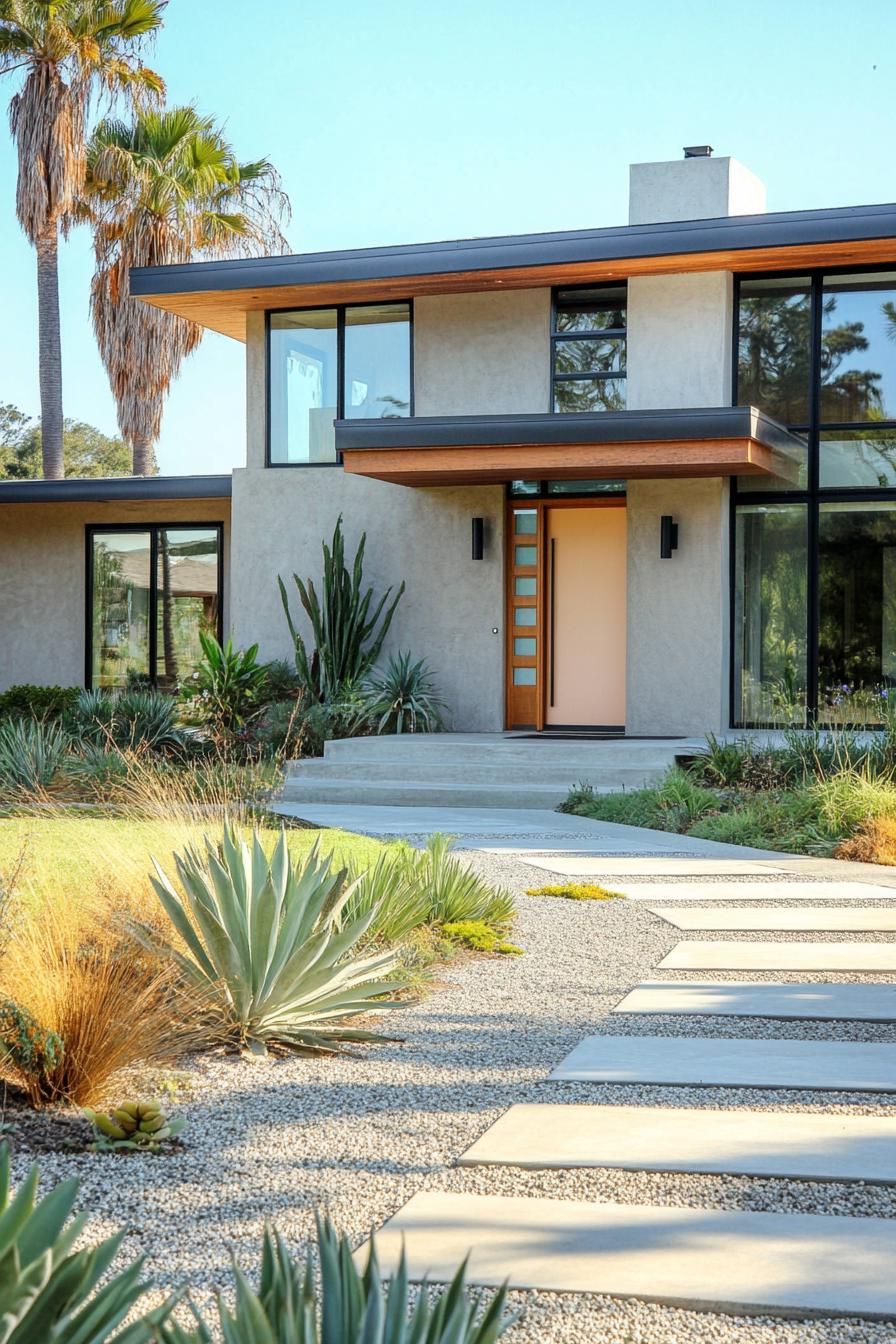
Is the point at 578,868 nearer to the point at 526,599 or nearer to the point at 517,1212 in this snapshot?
the point at 517,1212

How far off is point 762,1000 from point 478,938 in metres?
1.60

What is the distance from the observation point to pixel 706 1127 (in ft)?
14.0

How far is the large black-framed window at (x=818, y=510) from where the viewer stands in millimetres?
15406

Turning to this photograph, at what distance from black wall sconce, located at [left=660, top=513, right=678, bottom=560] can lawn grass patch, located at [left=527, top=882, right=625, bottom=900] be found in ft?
24.2

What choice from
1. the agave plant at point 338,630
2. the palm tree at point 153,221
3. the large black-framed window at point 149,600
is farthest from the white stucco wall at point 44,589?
the palm tree at point 153,221

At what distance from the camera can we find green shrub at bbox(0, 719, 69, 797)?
42.3ft

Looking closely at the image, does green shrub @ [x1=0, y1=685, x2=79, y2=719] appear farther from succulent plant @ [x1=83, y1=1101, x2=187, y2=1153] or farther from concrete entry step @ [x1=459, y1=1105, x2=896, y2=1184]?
concrete entry step @ [x1=459, y1=1105, x2=896, y2=1184]

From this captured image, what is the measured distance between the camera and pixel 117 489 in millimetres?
18922

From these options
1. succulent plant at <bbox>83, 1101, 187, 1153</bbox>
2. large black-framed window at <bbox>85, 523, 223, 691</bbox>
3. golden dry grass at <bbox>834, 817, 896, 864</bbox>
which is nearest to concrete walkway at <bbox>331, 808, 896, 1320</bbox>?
succulent plant at <bbox>83, 1101, 187, 1153</bbox>

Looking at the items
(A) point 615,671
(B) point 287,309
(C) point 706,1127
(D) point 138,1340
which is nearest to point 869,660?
(A) point 615,671

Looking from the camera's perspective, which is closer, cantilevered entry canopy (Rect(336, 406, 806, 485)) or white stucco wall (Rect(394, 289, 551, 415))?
cantilevered entry canopy (Rect(336, 406, 806, 485))

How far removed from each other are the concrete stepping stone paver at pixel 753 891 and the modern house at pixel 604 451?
19.5ft

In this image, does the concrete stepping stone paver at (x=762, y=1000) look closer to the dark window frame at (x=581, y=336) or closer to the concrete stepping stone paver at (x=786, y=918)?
the concrete stepping stone paver at (x=786, y=918)

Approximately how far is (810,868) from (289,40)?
2144 centimetres
